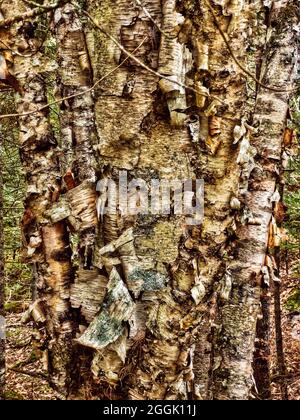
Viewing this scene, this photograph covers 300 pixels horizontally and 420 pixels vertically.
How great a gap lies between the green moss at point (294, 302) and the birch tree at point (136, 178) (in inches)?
309

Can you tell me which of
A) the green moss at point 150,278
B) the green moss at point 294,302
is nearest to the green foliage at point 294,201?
the green moss at point 294,302

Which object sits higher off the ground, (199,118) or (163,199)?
(199,118)

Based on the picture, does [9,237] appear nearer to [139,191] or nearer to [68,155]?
[68,155]

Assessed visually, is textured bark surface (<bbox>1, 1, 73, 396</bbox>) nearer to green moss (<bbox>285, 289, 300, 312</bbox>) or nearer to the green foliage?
the green foliage

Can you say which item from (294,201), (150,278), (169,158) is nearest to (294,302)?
(294,201)

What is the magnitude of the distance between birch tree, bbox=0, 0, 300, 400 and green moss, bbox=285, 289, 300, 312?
7836 mm

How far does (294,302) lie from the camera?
31.6ft

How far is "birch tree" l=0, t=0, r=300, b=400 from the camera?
197 cm

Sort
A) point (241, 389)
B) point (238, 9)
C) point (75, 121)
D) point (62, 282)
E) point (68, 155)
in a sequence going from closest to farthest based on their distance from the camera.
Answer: point (238, 9) → point (62, 282) → point (75, 121) → point (241, 389) → point (68, 155)

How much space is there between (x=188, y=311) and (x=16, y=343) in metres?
7.17

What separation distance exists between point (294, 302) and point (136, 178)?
8499mm

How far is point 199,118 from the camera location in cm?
205

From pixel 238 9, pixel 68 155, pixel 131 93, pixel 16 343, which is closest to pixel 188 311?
pixel 131 93

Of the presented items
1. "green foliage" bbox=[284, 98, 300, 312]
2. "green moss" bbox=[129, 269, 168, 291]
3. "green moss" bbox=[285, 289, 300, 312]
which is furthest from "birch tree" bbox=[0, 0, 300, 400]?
"green moss" bbox=[285, 289, 300, 312]
